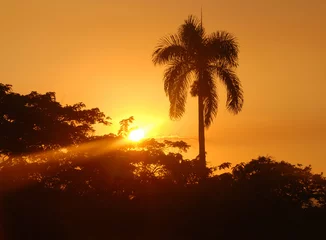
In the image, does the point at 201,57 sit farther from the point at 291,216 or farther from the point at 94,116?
the point at 291,216

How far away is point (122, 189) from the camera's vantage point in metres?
21.7

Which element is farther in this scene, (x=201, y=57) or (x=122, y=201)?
(x=201, y=57)

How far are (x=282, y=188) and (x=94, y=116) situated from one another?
10.3 metres

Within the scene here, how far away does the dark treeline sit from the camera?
19609 millimetres

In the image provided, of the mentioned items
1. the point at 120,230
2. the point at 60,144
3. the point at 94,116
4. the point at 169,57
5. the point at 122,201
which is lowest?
the point at 120,230

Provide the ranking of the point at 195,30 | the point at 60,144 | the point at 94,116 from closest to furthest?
1. the point at 60,144
2. the point at 94,116
3. the point at 195,30

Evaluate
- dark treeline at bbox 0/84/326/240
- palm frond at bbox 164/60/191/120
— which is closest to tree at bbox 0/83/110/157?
dark treeline at bbox 0/84/326/240

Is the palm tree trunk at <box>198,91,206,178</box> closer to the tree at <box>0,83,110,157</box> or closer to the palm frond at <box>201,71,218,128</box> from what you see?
the palm frond at <box>201,71,218,128</box>

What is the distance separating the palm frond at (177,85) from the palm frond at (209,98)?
1080 millimetres

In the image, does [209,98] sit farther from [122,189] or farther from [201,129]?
[122,189]

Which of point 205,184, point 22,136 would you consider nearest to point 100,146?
point 22,136

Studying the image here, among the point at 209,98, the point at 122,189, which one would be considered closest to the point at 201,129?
the point at 209,98

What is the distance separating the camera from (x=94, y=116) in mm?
26031

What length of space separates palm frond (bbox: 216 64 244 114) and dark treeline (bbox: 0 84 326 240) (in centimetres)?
347
